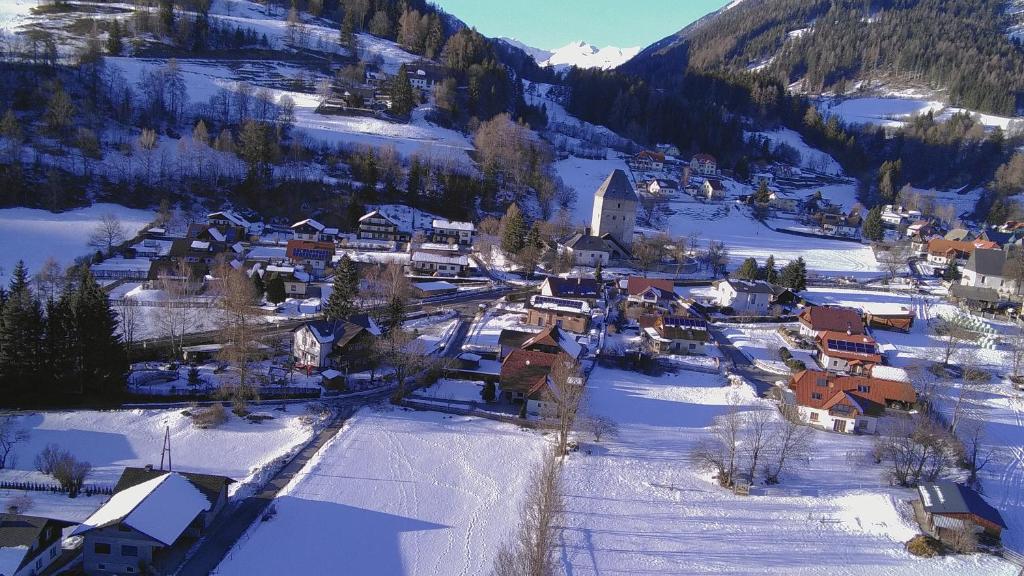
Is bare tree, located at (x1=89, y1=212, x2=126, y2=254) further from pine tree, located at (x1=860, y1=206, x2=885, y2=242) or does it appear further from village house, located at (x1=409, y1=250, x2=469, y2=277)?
pine tree, located at (x1=860, y1=206, x2=885, y2=242)

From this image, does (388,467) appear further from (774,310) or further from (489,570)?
(774,310)

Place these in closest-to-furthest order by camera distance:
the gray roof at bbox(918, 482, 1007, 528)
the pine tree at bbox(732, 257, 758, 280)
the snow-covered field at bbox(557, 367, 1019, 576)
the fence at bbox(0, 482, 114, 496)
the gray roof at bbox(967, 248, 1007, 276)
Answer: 1. the snow-covered field at bbox(557, 367, 1019, 576)
2. the fence at bbox(0, 482, 114, 496)
3. the gray roof at bbox(918, 482, 1007, 528)
4. the gray roof at bbox(967, 248, 1007, 276)
5. the pine tree at bbox(732, 257, 758, 280)

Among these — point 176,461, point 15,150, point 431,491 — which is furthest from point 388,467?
point 15,150

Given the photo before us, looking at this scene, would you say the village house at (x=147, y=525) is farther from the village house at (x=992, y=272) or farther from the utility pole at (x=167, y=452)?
the village house at (x=992, y=272)

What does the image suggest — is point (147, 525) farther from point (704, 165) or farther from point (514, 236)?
point (704, 165)

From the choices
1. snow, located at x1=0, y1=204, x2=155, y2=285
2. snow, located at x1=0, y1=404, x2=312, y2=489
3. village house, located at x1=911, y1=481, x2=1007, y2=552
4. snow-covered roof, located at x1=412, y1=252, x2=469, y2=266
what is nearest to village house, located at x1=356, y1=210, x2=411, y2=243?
snow-covered roof, located at x1=412, y1=252, x2=469, y2=266

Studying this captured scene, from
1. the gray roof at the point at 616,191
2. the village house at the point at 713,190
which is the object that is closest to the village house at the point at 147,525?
the gray roof at the point at 616,191

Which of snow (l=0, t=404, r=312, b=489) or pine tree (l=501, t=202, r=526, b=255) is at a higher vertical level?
pine tree (l=501, t=202, r=526, b=255)
